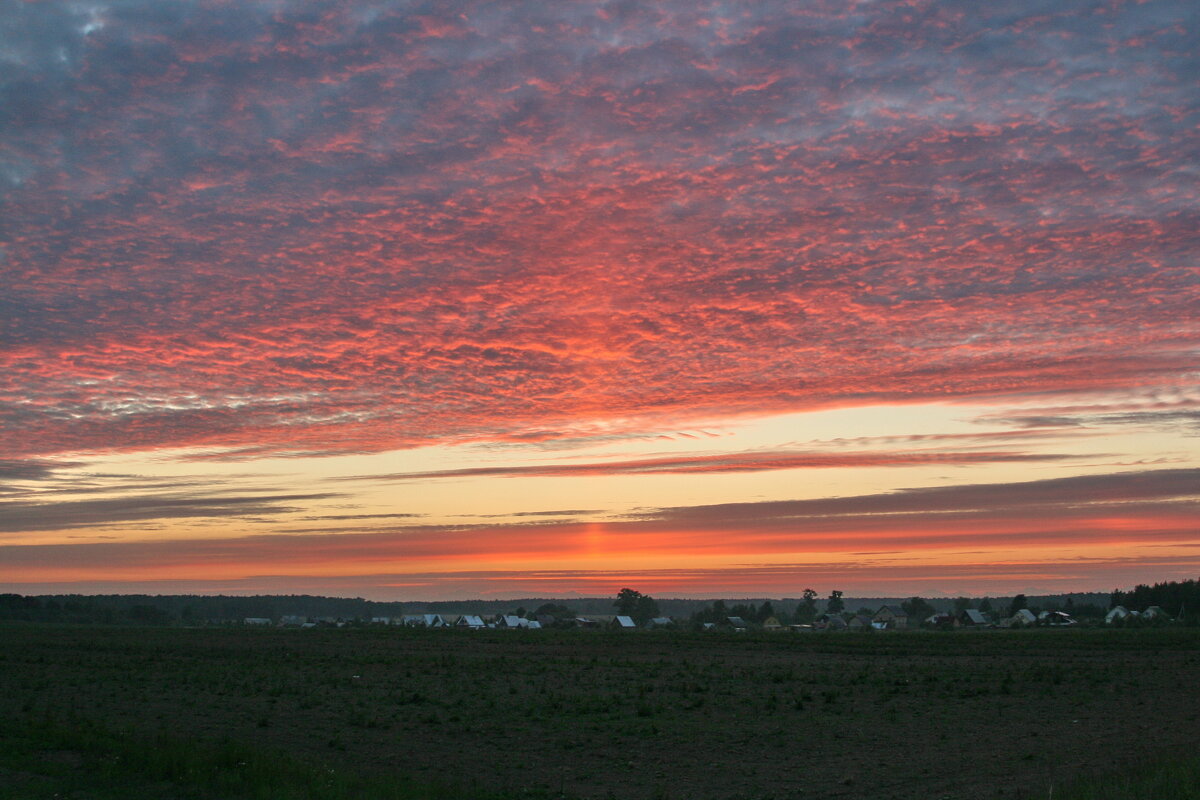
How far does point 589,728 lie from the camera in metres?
24.9

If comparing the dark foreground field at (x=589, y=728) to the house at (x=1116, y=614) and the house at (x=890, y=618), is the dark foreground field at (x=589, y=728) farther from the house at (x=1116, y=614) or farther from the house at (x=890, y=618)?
the house at (x=890, y=618)

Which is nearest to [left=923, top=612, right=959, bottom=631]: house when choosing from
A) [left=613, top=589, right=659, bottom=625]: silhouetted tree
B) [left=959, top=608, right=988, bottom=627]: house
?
[left=959, top=608, right=988, bottom=627]: house

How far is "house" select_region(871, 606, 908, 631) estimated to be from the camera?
467 ft

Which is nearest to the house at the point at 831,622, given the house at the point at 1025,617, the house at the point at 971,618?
the house at the point at 971,618

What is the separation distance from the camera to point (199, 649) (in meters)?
63.3

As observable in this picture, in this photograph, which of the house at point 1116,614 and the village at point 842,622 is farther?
the village at point 842,622

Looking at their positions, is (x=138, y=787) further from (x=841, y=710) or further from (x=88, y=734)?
(x=841, y=710)

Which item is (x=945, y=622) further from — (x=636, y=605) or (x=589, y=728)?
(x=589, y=728)

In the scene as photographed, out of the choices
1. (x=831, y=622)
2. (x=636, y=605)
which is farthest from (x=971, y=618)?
(x=636, y=605)

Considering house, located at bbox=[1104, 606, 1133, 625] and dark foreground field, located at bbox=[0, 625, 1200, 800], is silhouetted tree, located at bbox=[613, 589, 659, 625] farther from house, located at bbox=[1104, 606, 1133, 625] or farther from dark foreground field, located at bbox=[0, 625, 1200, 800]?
dark foreground field, located at bbox=[0, 625, 1200, 800]

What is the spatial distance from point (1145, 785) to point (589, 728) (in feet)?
46.7

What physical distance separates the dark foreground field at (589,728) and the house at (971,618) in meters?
82.8

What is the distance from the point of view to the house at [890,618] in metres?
142

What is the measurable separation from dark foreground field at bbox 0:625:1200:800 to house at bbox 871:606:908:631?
319 feet
